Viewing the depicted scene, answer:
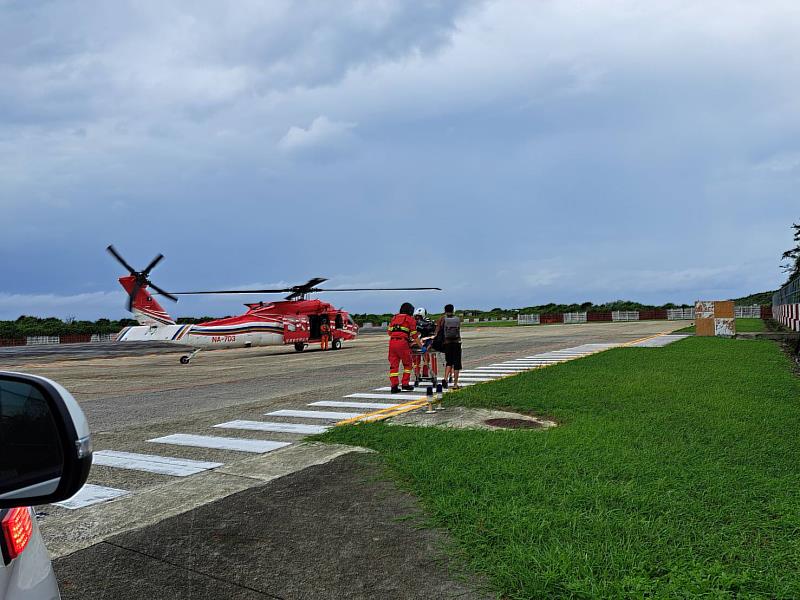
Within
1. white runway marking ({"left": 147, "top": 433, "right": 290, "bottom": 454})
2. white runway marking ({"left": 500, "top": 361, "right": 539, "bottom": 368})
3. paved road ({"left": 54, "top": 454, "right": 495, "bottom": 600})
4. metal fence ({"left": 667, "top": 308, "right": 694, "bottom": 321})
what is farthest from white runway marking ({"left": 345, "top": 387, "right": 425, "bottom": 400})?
metal fence ({"left": 667, "top": 308, "right": 694, "bottom": 321})

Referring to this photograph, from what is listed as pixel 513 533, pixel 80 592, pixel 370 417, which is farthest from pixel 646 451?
pixel 80 592

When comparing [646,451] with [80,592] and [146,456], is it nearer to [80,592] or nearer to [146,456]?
[80,592]

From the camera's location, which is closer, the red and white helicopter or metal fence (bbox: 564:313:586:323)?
the red and white helicopter

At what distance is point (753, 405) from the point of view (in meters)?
9.54

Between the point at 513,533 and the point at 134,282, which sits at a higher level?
the point at 134,282

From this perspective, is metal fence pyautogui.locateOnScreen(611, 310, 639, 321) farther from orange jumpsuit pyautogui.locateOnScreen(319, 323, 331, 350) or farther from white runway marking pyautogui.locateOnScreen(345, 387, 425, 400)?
white runway marking pyautogui.locateOnScreen(345, 387, 425, 400)

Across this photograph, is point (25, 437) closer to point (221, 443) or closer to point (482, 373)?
point (221, 443)

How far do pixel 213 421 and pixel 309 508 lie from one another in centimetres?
526

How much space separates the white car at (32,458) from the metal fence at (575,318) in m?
76.6

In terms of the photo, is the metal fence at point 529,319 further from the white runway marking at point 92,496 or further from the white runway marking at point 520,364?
the white runway marking at point 92,496

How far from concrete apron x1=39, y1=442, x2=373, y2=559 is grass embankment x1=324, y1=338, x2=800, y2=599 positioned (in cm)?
100

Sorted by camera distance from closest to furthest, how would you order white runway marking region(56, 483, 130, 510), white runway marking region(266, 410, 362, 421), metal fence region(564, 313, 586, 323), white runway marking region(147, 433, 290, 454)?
white runway marking region(56, 483, 130, 510) < white runway marking region(147, 433, 290, 454) < white runway marking region(266, 410, 362, 421) < metal fence region(564, 313, 586, 323)

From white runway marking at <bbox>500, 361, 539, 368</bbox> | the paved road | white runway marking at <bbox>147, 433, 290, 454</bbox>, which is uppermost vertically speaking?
white runway marking at <bbox>500, 361, 539, 368</bbox>

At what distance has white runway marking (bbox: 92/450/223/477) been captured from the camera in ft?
23.2
